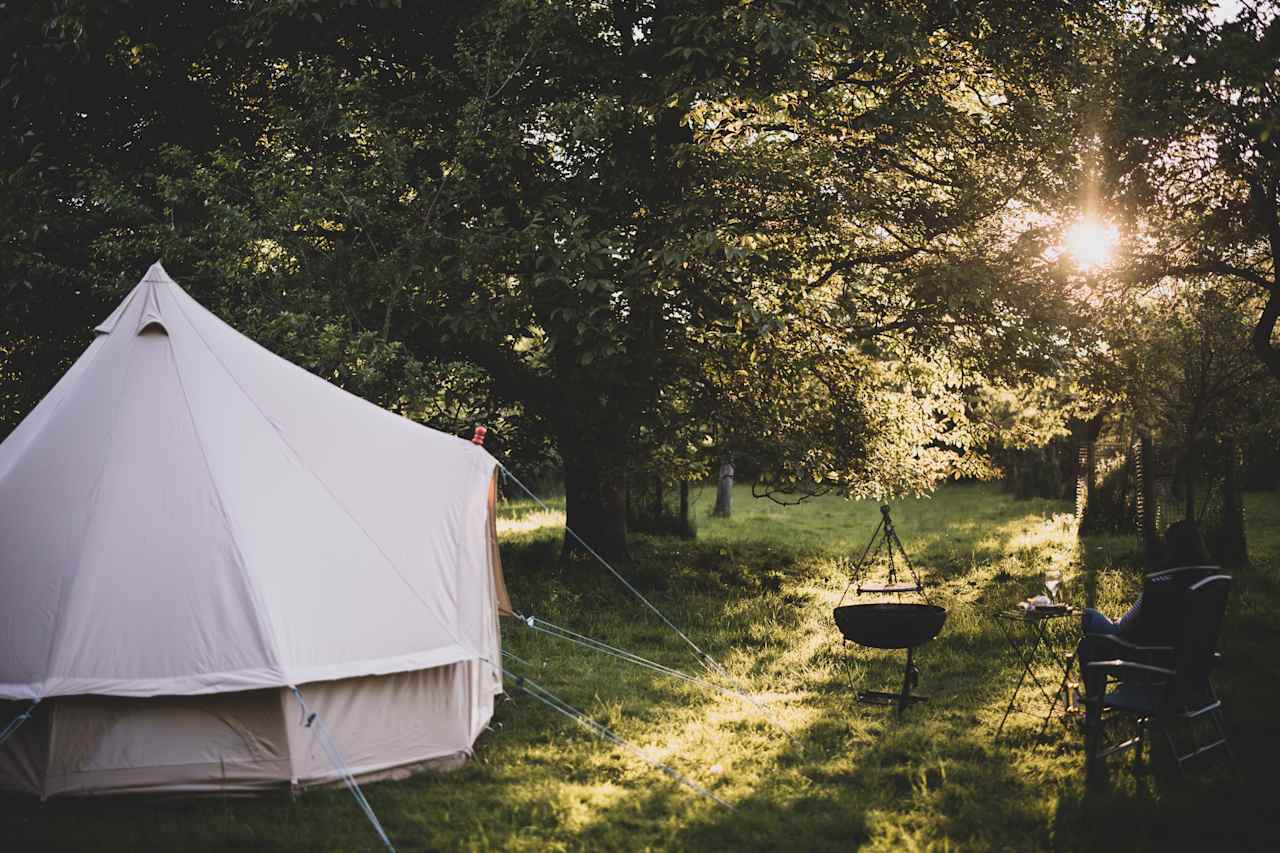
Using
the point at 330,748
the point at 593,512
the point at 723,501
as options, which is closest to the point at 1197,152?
the point at 593,512

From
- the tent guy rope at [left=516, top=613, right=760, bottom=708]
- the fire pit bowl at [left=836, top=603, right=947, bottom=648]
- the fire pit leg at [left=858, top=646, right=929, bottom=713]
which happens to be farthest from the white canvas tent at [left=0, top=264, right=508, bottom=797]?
the fire pit leg at [left=858, top=646, right=929, bottom=713]

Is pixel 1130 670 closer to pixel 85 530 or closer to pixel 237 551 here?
pixel 237 551

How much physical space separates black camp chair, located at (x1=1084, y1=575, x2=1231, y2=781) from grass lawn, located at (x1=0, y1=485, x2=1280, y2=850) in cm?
22

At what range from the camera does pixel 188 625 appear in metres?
5.97

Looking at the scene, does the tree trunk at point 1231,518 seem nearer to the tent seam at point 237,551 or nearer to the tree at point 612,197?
the tree at point 612,197

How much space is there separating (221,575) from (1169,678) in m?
5.22

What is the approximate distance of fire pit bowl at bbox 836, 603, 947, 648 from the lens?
7598 millimetres

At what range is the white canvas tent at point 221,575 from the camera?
591 centimetres

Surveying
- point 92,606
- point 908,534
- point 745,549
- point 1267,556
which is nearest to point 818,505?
point 908,534

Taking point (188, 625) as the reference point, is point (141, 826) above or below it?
below

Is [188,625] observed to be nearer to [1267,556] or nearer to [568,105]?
[568,105]

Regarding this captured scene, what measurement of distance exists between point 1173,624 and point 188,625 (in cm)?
550

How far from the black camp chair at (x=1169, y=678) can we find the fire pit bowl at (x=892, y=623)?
1.19 metres

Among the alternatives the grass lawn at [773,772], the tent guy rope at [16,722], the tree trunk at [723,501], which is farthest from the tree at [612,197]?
the tree trunk at [723,501]
